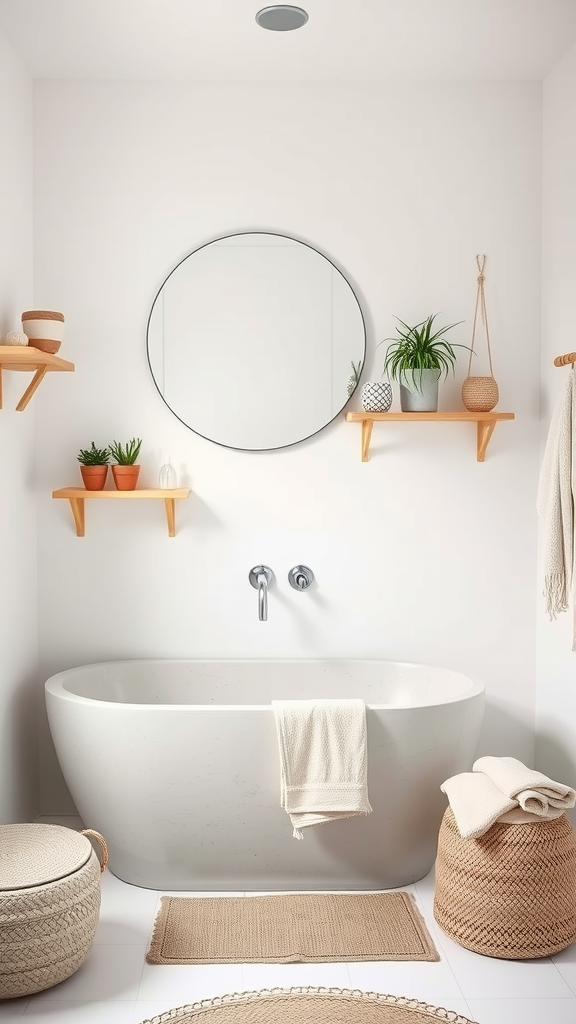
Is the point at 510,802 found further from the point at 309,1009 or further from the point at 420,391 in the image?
the point at 420,391

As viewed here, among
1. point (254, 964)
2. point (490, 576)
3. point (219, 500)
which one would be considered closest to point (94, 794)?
point (254, 964)

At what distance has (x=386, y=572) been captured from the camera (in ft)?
11.2

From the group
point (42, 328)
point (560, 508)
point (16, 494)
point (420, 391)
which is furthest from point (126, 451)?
point (560, 508)

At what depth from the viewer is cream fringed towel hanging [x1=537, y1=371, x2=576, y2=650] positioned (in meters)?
2.74

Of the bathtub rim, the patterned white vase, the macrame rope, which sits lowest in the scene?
the bathtub rim

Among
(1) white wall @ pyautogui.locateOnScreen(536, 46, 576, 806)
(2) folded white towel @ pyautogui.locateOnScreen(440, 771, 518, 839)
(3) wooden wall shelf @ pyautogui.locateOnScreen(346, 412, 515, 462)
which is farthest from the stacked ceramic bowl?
(2) folded white towel @ pyautogui.locateOnScreen(440, 771, 518, 839)

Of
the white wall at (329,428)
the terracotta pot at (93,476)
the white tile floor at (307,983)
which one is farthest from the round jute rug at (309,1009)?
the terracotta pot at (93,476)

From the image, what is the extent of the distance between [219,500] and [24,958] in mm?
1650

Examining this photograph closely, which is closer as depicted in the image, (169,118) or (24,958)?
(24,958)

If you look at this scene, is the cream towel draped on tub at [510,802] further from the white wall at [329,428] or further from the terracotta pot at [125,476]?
the terracotta pot at [125,476]

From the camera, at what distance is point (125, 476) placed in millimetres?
3234

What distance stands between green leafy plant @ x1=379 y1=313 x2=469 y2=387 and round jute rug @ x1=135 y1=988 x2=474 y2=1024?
1905mm

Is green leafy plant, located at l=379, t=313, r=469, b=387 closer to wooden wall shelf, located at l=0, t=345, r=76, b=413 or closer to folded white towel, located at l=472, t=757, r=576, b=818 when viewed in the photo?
wooden wall shelf, located at l=0, t=345, r=76, b=413

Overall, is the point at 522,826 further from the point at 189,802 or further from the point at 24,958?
the point at 24,958
